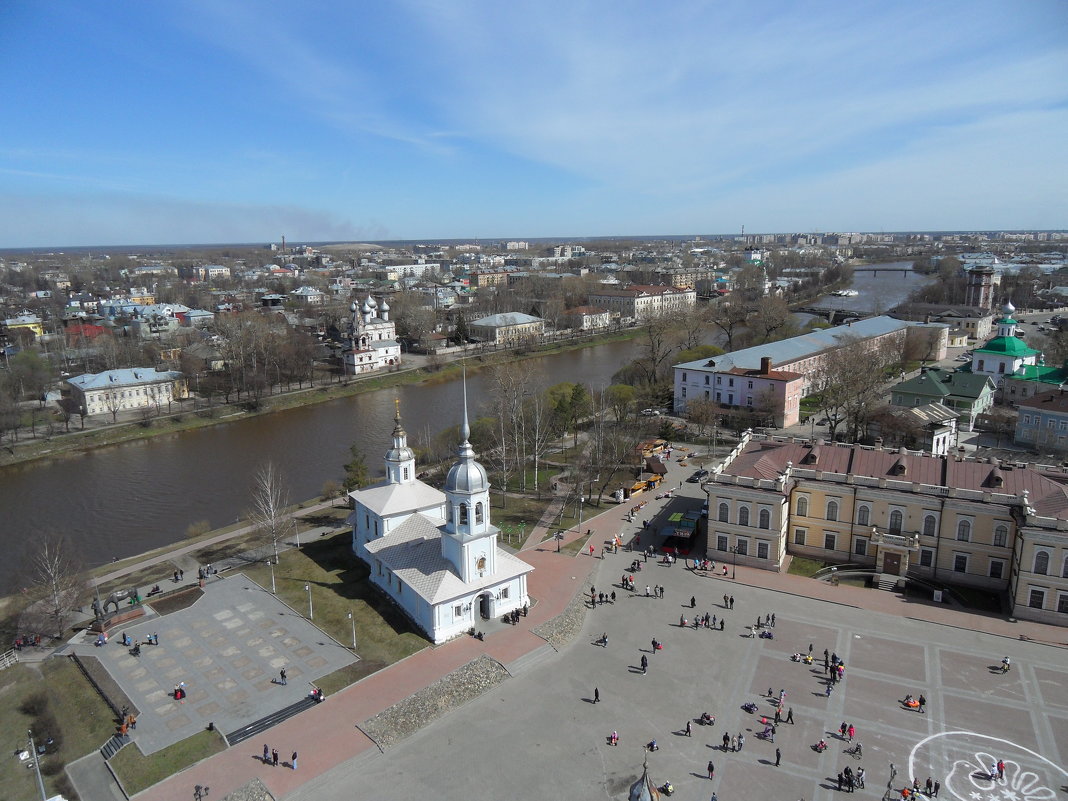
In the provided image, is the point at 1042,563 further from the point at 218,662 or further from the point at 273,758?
the point at 218,662

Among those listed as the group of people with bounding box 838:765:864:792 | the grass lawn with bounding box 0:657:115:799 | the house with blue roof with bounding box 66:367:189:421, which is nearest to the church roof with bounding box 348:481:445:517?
the grass lawn with bounding box 0:657:115:799

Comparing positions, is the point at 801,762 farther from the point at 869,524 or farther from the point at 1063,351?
the point at 1063,351

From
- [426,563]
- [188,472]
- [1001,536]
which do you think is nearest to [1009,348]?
[1001,536]

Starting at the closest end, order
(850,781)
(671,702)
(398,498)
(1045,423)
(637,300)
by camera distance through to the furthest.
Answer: (850,781)
(671,702)
(398,498)
(1045,423)
(637,300)

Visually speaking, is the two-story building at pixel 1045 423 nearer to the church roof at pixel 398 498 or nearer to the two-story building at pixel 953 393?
the two-story building at pixel 953 393

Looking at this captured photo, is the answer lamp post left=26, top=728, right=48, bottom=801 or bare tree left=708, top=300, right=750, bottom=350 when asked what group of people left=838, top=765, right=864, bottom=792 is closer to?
lamp post left=26, top=728, right=48, bottom=801
